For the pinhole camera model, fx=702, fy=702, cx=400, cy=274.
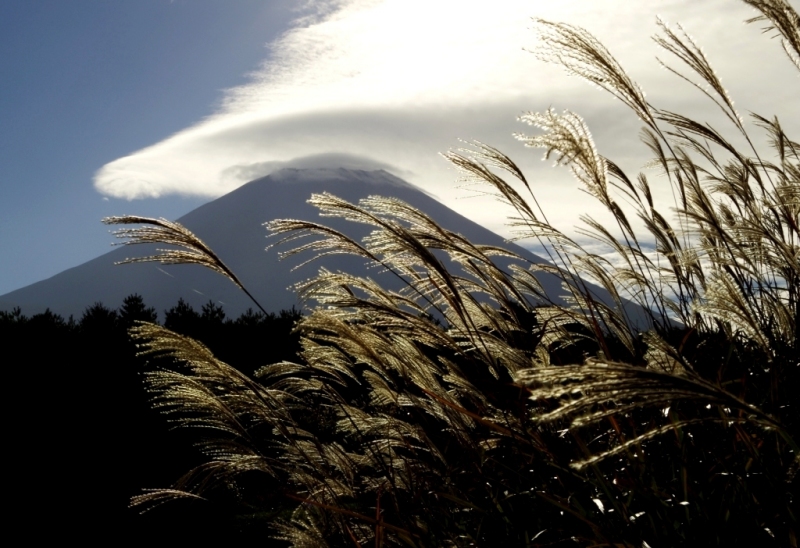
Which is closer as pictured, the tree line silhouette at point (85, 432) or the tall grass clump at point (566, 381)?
the tall grass clump at point (566, 381)

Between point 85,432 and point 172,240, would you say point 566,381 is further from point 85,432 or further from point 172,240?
point 85,432

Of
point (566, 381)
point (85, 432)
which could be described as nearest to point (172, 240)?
point (566, 381)

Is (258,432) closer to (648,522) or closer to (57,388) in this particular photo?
(57,388)

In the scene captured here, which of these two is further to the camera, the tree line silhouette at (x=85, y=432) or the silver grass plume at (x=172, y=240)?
the tree line silhouette at (x=85, y=432)

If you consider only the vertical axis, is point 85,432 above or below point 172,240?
below

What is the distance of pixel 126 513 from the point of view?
5.29m

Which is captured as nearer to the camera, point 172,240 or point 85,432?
point 172,240

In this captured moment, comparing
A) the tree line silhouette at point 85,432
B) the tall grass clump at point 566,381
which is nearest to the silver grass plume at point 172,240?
the tall grass clump at point 566,381

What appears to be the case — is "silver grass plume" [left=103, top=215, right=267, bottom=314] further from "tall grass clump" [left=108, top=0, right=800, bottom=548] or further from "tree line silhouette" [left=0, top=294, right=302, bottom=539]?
"tree line silhouette" [left=0, top=294, right=302, bottom=539]

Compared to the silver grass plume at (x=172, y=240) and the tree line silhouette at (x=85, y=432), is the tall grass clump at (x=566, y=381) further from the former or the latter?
the tree line silhouette at (x=85, y=432)

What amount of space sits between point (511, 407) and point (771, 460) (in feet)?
3.31

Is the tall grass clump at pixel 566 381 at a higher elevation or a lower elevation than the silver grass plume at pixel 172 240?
lower

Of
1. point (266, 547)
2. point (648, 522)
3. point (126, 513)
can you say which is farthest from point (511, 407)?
point (126, 513)

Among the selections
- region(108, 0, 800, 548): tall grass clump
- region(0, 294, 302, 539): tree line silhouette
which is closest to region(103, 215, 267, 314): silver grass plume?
region(108, 0, 800, 548): tall grass clump
